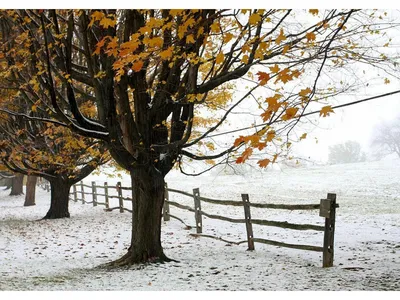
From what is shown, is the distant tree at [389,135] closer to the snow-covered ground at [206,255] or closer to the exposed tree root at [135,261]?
the snow-covered ground at [206,255]

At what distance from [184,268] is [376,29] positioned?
4597mm

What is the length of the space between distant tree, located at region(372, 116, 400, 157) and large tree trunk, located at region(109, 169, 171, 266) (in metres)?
37.5

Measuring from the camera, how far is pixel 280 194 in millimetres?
21500

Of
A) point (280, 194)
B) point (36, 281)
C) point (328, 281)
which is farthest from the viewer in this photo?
point (280, 194)

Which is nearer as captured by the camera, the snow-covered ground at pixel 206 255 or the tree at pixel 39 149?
the snow-covered ground at pixel 206 255

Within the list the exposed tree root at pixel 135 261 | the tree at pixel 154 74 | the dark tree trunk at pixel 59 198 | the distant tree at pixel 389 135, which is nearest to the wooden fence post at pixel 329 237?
the tree at pixel 154 74

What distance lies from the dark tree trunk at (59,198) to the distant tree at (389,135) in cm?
3396

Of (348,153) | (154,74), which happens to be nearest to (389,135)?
(348,153)

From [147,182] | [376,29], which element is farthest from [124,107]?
[376,29]

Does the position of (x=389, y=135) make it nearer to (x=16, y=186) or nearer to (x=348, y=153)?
(x=348, y=153)

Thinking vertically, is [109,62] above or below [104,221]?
above

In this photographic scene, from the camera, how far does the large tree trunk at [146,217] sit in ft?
22.6

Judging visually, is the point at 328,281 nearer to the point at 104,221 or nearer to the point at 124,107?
the point at 124,107

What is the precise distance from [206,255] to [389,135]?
37.4 metres
